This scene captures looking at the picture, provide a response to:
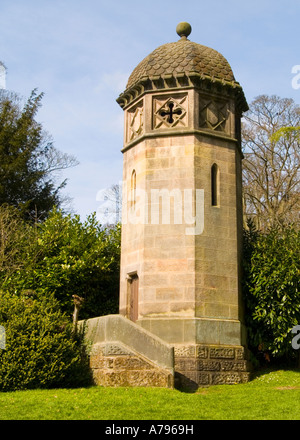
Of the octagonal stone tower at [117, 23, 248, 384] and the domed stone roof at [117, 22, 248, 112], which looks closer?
the octagonal stone tower at [117, 23, 248, 384]

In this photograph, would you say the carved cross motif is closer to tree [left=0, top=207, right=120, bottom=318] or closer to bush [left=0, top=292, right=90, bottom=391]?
tree [left=0, top=207, right=120, bottom=318]

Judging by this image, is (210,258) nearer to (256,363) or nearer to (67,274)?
(256,363)

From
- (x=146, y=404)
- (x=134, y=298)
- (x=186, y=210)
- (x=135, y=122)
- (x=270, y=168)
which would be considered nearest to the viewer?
(x=146, y=404)

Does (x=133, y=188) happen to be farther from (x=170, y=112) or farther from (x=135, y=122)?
(x=170, y=112)

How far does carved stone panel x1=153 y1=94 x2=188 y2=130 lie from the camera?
49.1 ft

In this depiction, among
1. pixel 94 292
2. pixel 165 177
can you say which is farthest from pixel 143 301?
pixel 94 292

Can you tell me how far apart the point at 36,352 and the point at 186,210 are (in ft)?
16.5

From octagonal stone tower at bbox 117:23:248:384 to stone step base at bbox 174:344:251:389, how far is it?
2cm

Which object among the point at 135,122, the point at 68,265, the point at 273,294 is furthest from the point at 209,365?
the point at 135,122

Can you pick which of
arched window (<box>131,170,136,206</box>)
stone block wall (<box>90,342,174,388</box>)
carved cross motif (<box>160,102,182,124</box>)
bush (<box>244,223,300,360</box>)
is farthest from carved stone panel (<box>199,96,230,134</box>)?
stone block wall (<box>90,342,174,388</box>)

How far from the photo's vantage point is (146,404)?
33.7ft

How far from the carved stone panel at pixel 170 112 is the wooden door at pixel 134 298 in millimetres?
3980

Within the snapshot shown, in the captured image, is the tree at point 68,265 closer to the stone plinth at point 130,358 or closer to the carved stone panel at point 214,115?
the stone plinth at point 130,358

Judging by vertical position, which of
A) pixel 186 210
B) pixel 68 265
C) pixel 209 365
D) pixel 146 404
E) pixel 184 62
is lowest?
pixel 146 404
